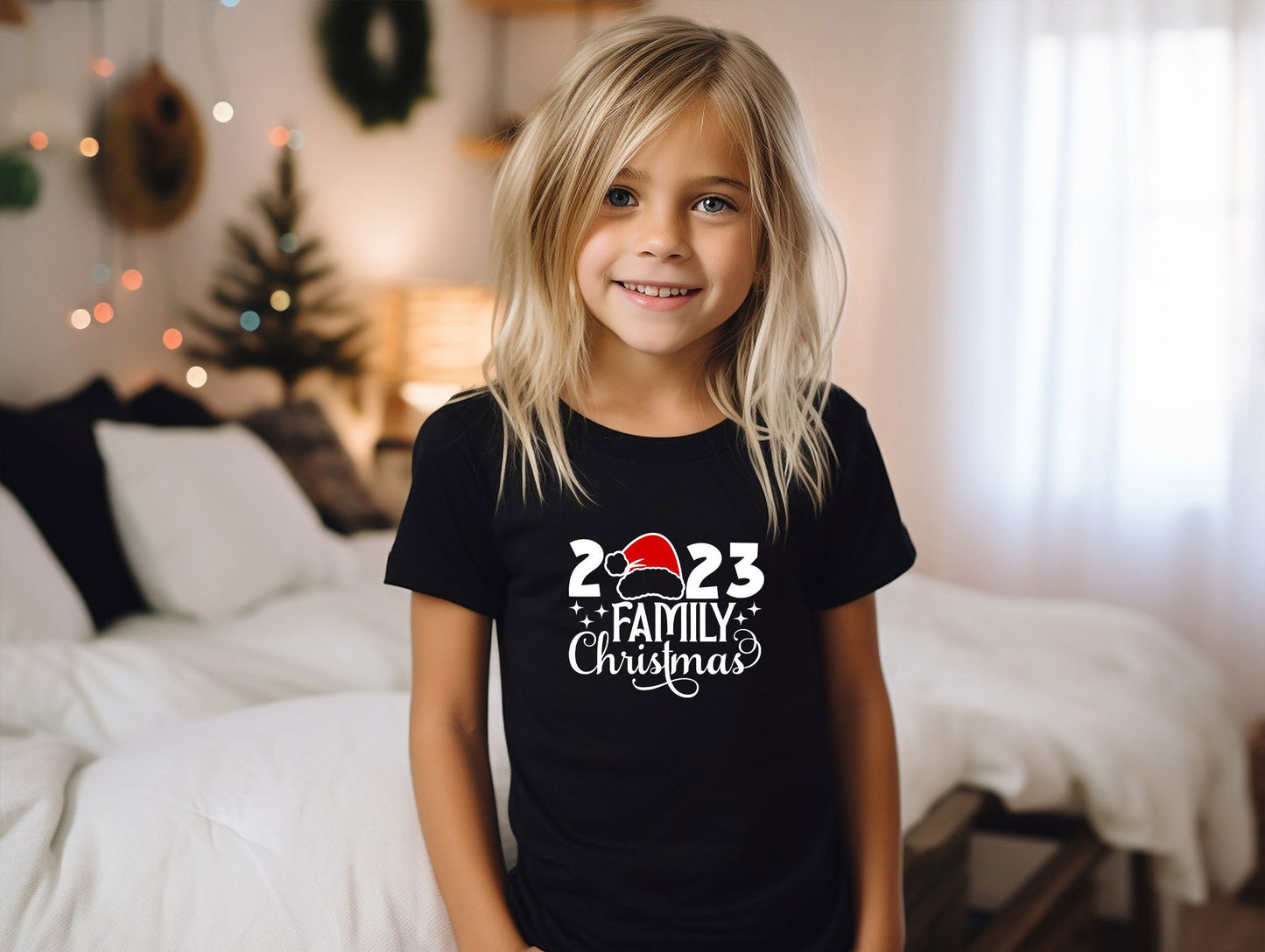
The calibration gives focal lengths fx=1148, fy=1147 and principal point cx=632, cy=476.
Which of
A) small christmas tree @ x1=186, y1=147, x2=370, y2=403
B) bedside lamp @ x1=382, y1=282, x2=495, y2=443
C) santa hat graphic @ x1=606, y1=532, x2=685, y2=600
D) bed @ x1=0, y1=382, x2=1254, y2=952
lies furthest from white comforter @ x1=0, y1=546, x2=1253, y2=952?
bedside lamp @ x1=382, y1=282, x2=495, y2=443

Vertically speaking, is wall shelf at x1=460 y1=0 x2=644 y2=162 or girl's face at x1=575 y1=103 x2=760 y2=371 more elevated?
wall shelf at x1=460 y1=0 x2=644 y2=162

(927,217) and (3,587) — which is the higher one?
(927,217)

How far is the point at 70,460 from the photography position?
1513 millimetres

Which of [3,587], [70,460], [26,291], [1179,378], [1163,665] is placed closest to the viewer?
[3,587]

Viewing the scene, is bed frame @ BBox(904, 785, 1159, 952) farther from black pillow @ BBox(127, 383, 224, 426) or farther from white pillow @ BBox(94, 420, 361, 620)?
black pillow @ BBox(127, 383, 224, 426)

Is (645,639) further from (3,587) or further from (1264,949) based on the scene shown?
(1264,949)

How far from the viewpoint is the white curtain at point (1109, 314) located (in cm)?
190

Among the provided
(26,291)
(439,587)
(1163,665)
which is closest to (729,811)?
(439,587)

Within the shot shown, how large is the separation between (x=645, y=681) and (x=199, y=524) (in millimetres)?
1080

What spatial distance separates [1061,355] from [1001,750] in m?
1.14

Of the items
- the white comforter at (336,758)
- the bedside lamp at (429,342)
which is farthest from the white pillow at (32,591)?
the bedside lamp at (429,342)

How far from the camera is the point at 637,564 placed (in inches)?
27.0

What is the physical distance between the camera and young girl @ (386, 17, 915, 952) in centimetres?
68

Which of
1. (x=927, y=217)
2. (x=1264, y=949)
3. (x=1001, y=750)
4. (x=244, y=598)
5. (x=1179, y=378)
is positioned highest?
(x=927, y=217)
